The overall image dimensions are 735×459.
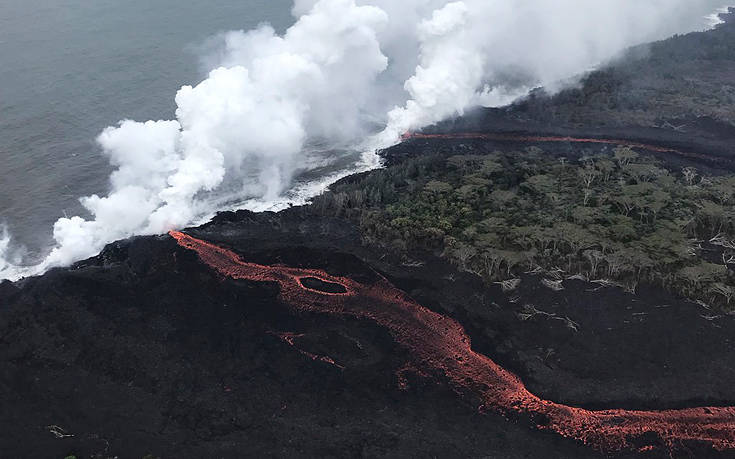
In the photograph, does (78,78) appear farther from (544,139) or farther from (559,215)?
(559,215)

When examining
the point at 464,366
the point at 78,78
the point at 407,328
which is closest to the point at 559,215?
the point at 407,328

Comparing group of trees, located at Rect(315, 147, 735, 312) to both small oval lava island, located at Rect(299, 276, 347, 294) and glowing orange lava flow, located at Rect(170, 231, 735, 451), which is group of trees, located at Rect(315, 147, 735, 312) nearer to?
small oval lava island, located at Rect(299, 276, 347, 294)

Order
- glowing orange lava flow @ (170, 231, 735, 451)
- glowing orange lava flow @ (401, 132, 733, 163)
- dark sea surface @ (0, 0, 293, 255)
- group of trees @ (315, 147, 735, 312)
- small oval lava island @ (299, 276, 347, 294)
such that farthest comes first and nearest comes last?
glowing orange lava flow @ (401, 132, 733, 163) < dark sea surface @ (0, 0, 293, 255) < group of trees @ (315, 147, 735, 312) < small oval lava island @ (299, 276, 347, 294) < glowing orange lava flow @ (170, 231, 735, 451)

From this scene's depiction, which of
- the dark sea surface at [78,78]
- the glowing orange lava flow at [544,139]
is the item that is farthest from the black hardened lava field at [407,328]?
the dark sea surface at [78,78]

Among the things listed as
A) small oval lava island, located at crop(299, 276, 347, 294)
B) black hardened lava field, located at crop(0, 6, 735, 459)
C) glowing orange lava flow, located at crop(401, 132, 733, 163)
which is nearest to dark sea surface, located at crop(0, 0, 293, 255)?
black hardened lava field, located at crop(0, 6, 735, 459)

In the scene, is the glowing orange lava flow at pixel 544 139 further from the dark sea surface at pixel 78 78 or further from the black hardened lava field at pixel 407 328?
the dark sea surface at pixel 78 78

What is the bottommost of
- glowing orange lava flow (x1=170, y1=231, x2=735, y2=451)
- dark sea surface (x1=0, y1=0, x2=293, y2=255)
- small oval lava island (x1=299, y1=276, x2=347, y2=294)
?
glowing orange lava flow (x1=170, y1=231, x2=735, y2=451)
